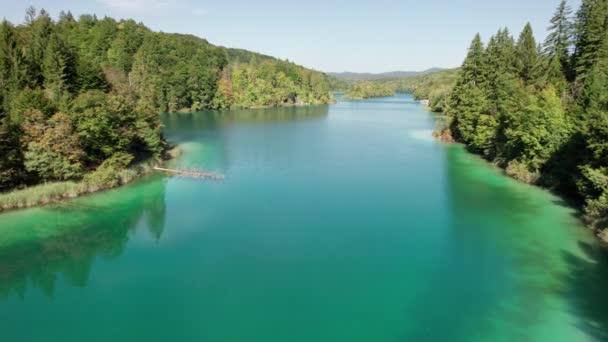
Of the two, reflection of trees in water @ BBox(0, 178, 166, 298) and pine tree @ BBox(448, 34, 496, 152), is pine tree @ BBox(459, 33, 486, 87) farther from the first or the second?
reflection of trees in water @ BBox(0, 178, 166, 298)

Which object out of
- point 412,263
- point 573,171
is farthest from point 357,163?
point 412,263

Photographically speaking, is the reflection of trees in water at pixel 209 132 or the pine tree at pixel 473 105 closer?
the pine tree at pixel 473 105

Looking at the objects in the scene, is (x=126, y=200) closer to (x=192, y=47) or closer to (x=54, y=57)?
(x=54, y=57)

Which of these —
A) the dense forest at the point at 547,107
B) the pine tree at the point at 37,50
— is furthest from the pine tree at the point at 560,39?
the pine tree at the point at 37,50

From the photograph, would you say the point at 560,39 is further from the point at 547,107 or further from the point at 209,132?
the point at 209,132

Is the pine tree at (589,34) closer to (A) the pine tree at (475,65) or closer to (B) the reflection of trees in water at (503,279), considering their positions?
(A) the pine tree at (475,65)

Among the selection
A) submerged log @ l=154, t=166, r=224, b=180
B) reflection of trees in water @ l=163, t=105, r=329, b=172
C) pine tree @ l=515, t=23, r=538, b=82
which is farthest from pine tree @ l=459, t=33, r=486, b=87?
submerged log @ l=154, t=166, r=224, b=180
